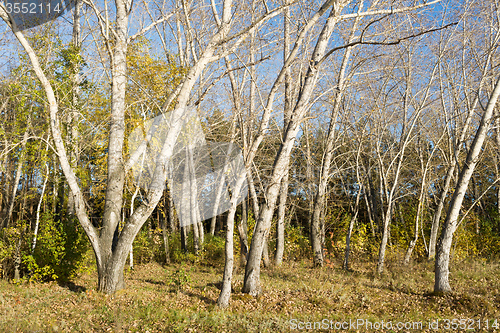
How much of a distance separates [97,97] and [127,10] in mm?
2792

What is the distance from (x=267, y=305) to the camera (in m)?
5.88

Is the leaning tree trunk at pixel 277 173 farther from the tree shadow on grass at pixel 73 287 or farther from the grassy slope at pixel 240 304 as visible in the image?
the tree shadow on grass at pixel 73 287

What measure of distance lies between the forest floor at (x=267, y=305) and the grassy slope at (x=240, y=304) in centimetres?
2

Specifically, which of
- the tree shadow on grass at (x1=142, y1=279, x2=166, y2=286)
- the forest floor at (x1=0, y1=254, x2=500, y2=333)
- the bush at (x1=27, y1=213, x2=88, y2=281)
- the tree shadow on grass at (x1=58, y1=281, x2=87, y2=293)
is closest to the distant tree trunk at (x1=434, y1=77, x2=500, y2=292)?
the forest floor at (x1=0, y1=254, x2=500, y2=333)

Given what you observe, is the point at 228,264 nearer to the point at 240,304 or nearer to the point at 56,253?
the point at 240,304

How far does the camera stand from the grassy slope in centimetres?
498

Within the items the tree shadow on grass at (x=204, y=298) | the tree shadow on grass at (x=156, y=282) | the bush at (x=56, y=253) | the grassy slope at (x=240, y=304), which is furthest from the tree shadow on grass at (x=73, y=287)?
the tree shadow on grass at (x=204, y=298)

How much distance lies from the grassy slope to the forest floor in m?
0.02

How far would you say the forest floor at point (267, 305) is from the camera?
4.93m

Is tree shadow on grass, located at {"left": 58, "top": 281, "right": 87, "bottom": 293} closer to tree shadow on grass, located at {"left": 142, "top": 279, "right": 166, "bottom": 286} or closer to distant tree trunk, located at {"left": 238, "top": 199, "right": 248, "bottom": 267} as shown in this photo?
tree shadow on grass, located at {"left": 142, "top": 279, "right": 166, "bottom": 286}

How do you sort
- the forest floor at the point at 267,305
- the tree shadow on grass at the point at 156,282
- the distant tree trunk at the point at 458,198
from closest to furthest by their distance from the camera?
the forest floor at the point at 267,305, the distant tree trunk at the point at 458,198, the tree shadow on grass at the point at 156,282

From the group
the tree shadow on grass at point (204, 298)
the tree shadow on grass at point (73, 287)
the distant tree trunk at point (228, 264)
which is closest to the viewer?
the distant tree trunk at point (228, 264)

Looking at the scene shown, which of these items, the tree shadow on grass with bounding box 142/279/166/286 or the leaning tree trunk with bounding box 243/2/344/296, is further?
the tree shadow on grass with bounding box 142/279/166/286

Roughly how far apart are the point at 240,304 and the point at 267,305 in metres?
0.52
